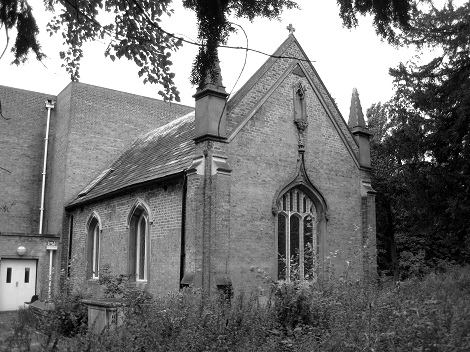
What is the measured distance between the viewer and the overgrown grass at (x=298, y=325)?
21.5ft

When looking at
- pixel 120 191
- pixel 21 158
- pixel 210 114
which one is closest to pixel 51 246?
pixel 21 158

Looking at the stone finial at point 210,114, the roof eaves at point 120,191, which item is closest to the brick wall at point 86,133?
the roof eaves at point 120,191

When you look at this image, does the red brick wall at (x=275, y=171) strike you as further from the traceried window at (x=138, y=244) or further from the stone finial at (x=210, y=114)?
the traceried window at (x=138, y=244)

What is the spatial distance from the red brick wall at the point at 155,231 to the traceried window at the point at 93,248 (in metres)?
0.44

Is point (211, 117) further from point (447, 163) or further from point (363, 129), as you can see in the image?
point (447, 163)

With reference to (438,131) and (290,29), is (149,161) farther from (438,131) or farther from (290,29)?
(438,131)

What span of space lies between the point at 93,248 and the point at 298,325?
13235 millimetres

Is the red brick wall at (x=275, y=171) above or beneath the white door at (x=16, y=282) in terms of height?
above

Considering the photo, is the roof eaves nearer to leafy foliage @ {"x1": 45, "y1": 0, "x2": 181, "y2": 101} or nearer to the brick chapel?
the brick chapel

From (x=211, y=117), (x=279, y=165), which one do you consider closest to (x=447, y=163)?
(x=279, y=165)

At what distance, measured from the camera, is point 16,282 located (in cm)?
2148

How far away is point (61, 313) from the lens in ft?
39.2

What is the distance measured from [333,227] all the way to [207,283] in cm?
504

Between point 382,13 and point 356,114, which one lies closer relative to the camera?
point 382,13
